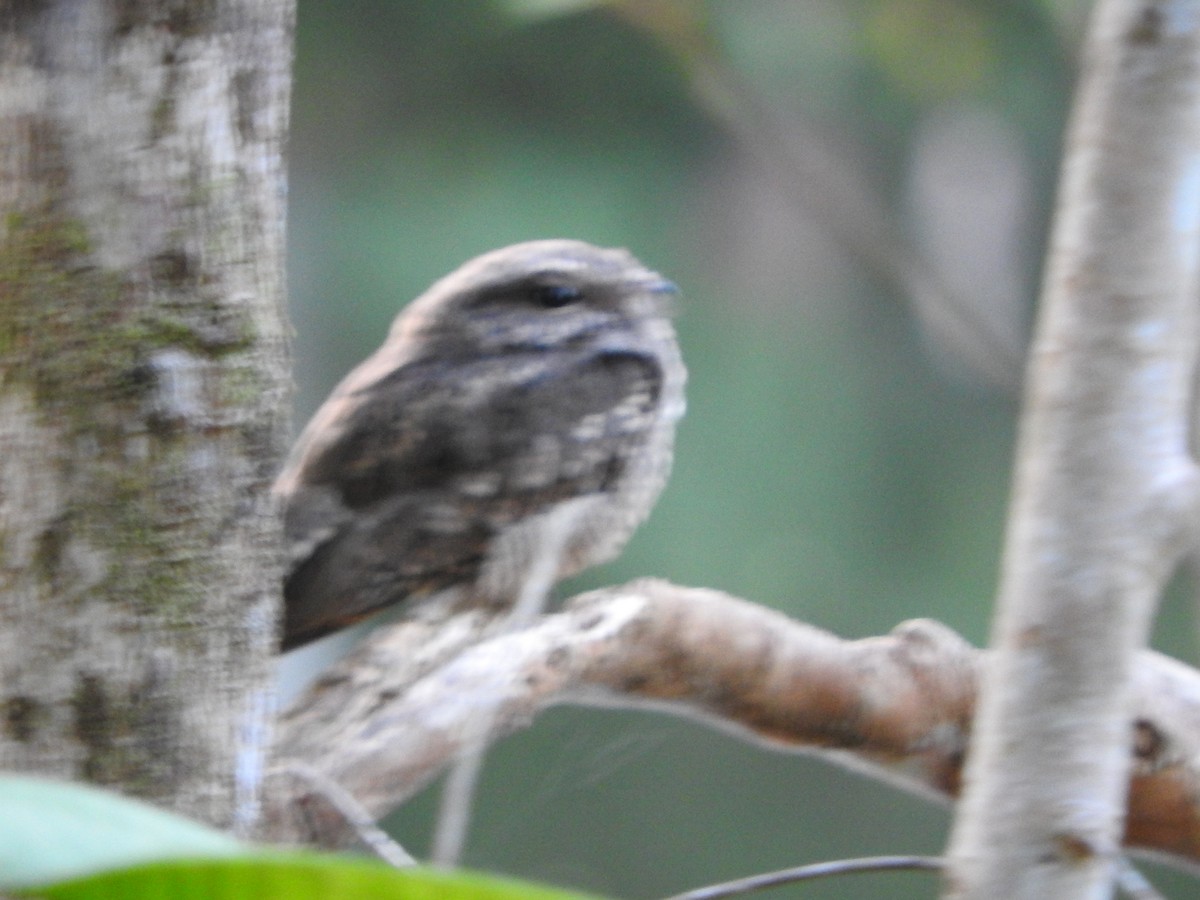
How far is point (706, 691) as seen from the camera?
170 cm

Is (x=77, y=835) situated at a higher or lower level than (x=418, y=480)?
lower

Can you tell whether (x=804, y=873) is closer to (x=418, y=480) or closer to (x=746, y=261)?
(x=418, y=480)

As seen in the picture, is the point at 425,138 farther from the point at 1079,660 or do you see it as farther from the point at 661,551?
the point at 1079,660

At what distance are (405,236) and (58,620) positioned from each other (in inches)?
114

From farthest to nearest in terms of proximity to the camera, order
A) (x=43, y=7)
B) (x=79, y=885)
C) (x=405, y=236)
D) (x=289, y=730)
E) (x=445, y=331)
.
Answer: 1. (x=405, y=236)
2. (x=445, y=331)
3. (x=289, y=730)
4. (x=43, y=7)
5. (x=79, y=885)

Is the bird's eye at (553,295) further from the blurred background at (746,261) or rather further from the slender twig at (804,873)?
the blurred background at (746,261)

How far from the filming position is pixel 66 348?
35.1 inches

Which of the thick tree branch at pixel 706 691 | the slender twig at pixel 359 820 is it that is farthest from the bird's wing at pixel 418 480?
the slender twig at pixel 359 820

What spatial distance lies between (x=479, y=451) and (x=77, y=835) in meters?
1.43

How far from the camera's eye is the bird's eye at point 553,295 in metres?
1.96

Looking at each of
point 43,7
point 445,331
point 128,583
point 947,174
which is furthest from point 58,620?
point 947,174

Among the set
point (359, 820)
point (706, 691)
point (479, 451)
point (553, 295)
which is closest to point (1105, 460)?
point (359, 820)

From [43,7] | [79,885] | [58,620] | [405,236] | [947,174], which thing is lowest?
[79,885]

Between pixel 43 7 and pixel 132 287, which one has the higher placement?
pixel 43 7
